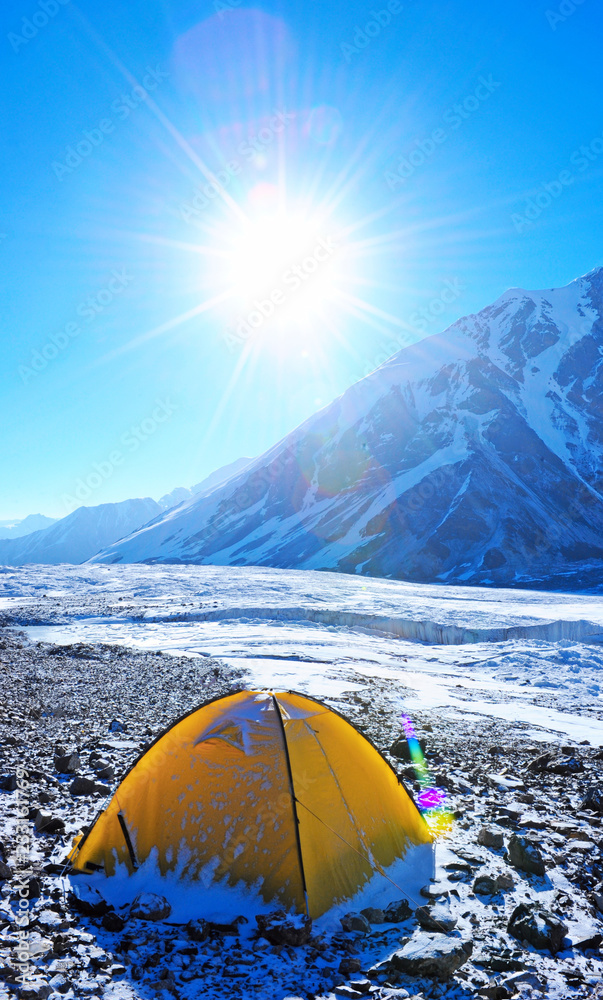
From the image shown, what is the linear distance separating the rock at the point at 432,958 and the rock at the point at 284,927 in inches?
37.8

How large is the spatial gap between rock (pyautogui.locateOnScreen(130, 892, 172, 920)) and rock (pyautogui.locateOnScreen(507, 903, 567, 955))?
3.82m

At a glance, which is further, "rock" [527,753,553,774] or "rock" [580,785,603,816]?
"rock" [527,753,553,774]

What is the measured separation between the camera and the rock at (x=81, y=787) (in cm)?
851

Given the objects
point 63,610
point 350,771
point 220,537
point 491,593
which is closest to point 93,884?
point 350,771

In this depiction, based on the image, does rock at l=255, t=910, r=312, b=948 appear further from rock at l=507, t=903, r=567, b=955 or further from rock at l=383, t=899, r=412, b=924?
rock at l=507, t=903, r=567, b=955

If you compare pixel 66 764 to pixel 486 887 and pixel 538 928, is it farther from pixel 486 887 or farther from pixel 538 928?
pixel 538 928

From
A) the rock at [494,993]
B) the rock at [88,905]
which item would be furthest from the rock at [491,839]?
the rock at [88,905]

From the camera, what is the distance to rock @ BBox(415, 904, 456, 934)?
575cm

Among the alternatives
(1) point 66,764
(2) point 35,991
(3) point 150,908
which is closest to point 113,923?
(3) point 150,908

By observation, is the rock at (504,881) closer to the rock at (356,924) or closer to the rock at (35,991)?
the rock at (356,924)

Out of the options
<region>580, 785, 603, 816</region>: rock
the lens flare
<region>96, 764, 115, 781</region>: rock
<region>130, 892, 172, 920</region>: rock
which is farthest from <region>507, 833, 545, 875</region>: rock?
<region>96, 764, 115, 781</region>: rock

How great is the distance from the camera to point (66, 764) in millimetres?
9445

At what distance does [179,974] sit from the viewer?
4.92m

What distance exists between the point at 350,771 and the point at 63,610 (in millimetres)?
42688
